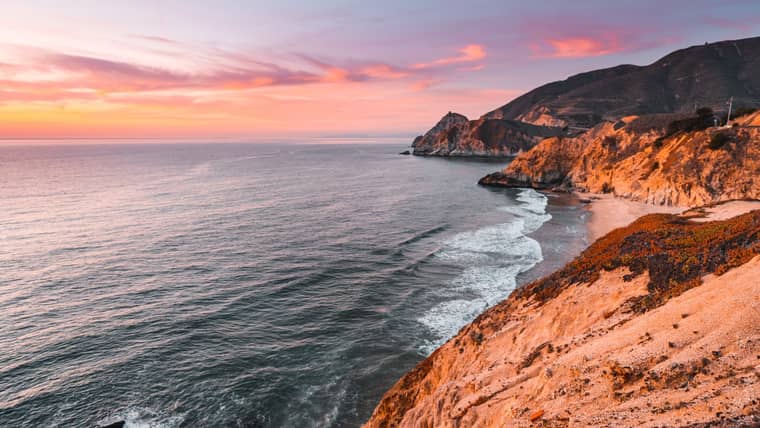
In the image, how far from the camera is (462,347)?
14680 mm

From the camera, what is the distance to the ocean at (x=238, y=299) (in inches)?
744

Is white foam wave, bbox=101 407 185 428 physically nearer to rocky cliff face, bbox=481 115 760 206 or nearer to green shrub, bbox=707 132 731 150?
rocky cliff face, bbox=481 115 760 206

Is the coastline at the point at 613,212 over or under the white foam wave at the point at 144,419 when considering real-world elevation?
over

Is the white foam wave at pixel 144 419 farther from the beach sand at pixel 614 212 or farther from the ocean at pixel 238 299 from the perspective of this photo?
the beach sand at pixel 614 212

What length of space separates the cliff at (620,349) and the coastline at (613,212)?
3093cm

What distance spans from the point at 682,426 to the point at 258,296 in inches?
1096

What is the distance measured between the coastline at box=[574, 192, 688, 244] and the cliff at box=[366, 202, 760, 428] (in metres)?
30.9

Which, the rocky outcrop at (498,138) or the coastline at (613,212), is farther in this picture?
the rocky outcrop at (498,138)

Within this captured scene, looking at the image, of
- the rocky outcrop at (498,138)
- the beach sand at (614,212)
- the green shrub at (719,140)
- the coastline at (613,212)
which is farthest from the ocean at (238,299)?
the rocky outcrop at (498,138)

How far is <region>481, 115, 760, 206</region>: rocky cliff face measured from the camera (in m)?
49.7

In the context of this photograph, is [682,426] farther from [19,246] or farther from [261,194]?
[261,194]

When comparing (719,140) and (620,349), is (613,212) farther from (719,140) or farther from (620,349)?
(620,349)

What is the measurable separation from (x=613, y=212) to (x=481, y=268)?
102ft

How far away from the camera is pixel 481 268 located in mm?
35875
